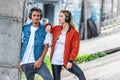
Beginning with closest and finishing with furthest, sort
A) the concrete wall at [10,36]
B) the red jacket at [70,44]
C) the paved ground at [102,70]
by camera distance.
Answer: the red jacket at [70,44], the concrete wall at [10,36], the paved ground at [102,70]

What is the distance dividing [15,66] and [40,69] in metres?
0.75

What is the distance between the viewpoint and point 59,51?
7.26m

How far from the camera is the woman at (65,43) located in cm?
721

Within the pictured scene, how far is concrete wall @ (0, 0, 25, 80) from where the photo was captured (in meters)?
7.52

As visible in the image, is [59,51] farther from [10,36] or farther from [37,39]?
[10,36]

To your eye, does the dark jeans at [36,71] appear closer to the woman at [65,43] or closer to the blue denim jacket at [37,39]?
the blue denim jacket at [37,39]

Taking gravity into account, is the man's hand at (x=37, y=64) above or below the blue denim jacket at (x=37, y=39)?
below

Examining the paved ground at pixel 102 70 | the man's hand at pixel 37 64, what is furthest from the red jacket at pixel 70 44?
the paved ground at pixel 102 70

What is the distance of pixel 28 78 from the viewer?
23.2 feet

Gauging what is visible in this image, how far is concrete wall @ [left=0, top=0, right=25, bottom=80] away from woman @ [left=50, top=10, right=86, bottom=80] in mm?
704

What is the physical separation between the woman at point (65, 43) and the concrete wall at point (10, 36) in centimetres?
70

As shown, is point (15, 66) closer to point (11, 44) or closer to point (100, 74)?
point (11, 44)

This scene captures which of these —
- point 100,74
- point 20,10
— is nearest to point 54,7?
point 100,74

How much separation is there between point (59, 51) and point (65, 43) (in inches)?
7.1
